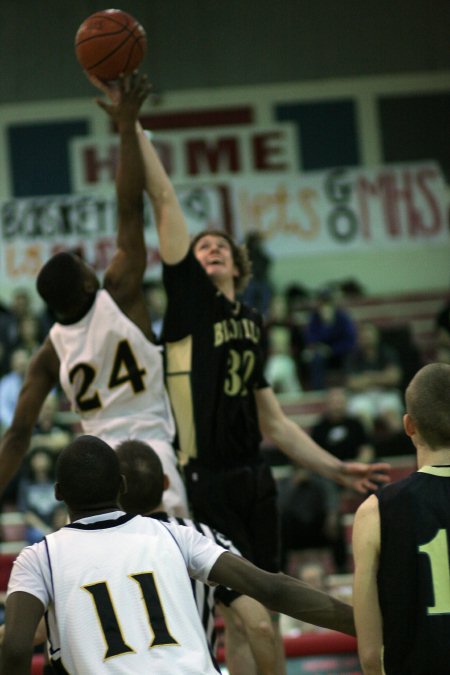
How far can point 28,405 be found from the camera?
5332mm

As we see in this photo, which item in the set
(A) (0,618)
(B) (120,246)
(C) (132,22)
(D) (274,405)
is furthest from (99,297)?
(A) (0,618)

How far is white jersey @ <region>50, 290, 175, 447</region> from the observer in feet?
16.5

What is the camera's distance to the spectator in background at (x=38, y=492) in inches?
451

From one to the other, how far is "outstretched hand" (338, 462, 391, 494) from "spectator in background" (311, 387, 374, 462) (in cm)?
709

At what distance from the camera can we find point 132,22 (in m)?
5.46

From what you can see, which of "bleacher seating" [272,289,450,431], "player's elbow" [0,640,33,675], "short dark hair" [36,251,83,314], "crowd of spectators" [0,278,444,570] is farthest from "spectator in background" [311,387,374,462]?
"player's elbow" [0,640,33,675]

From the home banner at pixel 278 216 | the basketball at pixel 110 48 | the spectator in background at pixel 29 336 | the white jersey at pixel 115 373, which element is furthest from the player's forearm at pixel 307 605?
the home banner at pixel 278 216

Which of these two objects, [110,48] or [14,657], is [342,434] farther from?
[14,657]

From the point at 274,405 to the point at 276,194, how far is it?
13840 mm

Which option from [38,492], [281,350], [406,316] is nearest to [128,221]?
[38,492]

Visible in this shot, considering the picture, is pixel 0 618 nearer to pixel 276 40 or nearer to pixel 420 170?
pixel 420 170

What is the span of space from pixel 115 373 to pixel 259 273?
12.5 metres

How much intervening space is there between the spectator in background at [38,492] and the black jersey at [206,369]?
6.55 metres

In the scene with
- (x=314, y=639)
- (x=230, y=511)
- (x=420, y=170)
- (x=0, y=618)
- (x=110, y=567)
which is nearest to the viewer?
(x=110, y=567)
